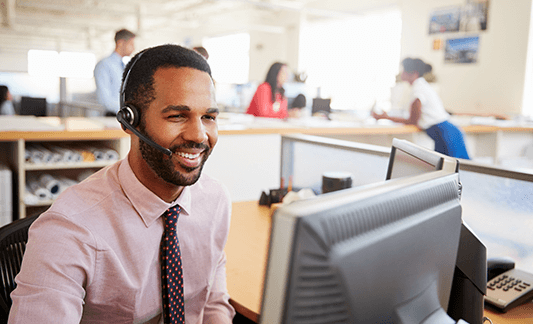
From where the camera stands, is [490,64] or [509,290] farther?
[490,64]

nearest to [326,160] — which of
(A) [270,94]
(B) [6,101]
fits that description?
(A) [270,94]

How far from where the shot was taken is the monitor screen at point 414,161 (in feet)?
2.51

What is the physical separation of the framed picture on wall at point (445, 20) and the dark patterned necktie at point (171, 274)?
19.8ft

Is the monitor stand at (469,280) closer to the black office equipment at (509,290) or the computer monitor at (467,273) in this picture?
the computer monitor at (467,273)

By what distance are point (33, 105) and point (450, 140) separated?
175 inches

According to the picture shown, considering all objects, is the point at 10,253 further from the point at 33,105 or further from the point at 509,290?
the point at 33,105

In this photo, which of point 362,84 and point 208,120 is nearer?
point 208,120

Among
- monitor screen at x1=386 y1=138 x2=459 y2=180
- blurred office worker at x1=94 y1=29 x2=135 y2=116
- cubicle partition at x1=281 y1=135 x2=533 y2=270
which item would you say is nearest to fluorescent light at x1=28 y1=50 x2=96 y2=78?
blurred office worker at x1=94 y1=29 x2=135 y2=116

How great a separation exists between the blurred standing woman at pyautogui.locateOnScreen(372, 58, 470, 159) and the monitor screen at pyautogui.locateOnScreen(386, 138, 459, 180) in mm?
2265

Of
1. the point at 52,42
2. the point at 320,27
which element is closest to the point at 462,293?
the point at 320,27

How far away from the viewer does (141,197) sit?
85 centimetres

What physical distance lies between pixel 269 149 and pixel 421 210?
261 cm

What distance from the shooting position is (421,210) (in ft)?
1.67

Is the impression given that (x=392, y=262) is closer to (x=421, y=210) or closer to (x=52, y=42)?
(x=421, y=210)
